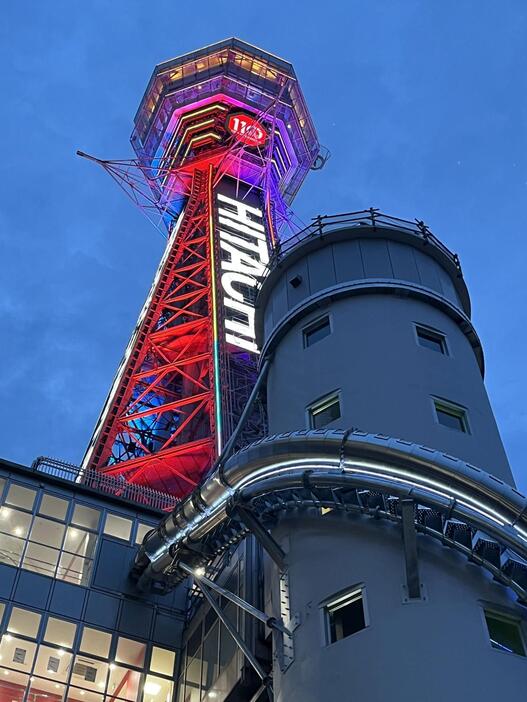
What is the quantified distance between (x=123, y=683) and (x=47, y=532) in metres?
5.70

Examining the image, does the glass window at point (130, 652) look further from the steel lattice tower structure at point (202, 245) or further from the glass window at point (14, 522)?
the steel lattice tower structure at point (202, 245)

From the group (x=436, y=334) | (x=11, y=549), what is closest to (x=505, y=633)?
(x=436, y=334)

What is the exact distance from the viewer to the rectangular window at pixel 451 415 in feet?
82.4

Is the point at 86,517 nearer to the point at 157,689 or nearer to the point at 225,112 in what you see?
the point at 157,689

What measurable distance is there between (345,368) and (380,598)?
7581mm

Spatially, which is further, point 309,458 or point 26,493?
point 26,493

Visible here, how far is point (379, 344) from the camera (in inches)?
1059

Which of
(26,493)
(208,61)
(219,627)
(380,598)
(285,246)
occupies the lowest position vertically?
(380,598)

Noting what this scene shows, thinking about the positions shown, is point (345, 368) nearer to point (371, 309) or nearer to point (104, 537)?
point (371, 309)

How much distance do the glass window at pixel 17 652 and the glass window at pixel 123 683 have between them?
262 cm

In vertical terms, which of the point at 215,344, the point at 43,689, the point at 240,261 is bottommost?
the point at 43,689

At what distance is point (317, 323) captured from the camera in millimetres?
29125

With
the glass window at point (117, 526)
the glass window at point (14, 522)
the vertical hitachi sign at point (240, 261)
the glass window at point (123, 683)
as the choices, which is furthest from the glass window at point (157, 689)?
the vertical hitachi sign at point (240, 261)

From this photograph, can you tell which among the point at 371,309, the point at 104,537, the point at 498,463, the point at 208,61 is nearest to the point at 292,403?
the point at 371,309
